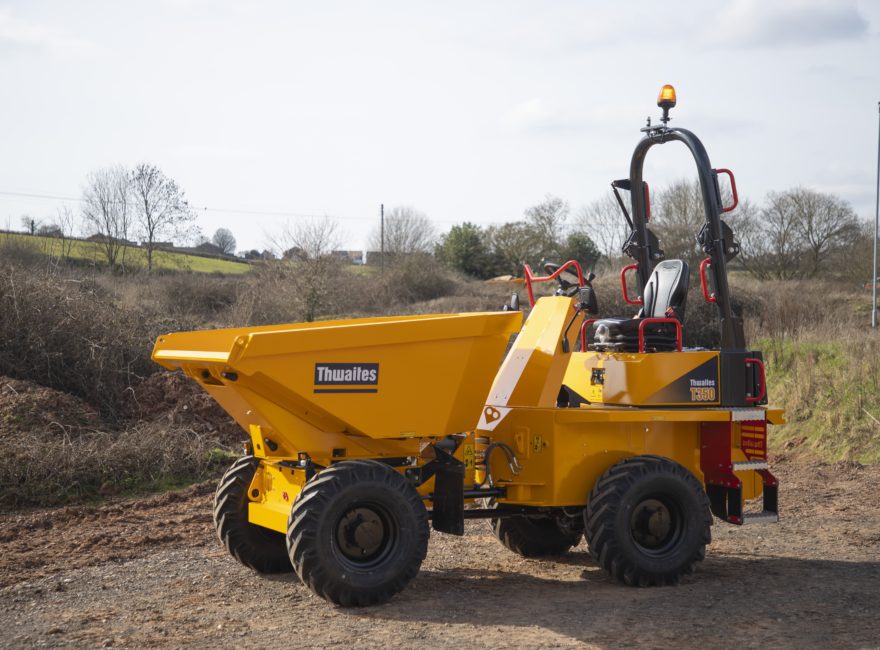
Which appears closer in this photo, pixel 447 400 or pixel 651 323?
pixel 447 400

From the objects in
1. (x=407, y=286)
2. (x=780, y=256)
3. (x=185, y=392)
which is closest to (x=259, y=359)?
(x=185, y=392)

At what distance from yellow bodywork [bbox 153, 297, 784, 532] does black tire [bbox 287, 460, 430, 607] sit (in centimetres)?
35

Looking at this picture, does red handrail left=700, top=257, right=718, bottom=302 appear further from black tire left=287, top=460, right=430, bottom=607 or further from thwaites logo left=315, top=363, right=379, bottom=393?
black tire left=287, top=460, right=430, bottom=607

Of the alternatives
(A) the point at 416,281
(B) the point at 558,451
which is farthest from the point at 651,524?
(A) the point at 416,281

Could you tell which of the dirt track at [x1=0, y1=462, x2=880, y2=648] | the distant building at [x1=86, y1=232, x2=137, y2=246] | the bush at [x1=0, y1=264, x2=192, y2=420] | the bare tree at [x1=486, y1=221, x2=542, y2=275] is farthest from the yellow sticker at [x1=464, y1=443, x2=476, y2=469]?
the bare tree at [x1=486, y1=221, x2=542, y2=275]

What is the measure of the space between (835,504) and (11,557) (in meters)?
7.54

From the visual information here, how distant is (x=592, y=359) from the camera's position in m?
7.29

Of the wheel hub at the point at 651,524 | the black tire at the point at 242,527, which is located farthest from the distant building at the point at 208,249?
the wheel hub at the point at 651,524

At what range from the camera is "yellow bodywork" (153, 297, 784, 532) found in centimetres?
580

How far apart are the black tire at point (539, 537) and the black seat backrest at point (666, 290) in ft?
5.76

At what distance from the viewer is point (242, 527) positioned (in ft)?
21.7

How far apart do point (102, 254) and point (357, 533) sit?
2305 cm

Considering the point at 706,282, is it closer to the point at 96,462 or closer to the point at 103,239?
the point at 96,462

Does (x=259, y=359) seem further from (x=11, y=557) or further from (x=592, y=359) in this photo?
(x=11, y=557)
